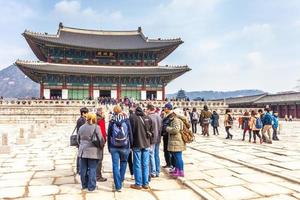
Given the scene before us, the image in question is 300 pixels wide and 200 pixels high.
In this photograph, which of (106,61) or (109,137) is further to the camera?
(106,61)

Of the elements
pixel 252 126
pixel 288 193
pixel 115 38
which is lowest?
pixel 288 193

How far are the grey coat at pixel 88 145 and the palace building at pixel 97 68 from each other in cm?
3124

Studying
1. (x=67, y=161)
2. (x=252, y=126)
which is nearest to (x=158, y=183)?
(x=67, y=161)

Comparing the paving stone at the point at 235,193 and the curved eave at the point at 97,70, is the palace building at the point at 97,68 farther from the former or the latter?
the paving stone at the point at 235,193

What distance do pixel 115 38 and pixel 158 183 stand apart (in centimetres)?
4299

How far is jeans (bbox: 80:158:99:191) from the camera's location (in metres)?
5.77

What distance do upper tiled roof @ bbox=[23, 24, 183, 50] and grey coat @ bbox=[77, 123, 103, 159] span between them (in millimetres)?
34083

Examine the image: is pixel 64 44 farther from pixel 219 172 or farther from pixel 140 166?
pixel 140 166

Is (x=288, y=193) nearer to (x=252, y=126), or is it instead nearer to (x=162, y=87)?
(x=252, y=126)

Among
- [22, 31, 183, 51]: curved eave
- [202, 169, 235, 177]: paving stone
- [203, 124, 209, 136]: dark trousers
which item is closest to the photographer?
[202, 169, 235, 177]: paving stone

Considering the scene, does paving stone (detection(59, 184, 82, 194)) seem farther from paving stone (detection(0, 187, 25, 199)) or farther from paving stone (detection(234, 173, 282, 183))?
paving stone (detection(234, 173, 282, 183))

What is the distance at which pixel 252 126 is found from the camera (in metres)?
13.2

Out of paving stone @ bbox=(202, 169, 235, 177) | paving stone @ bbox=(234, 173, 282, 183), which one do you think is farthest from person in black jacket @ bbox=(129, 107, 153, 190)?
paving stone @ bbox=(234, 173, 282, 183)

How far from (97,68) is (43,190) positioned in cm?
3313
